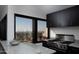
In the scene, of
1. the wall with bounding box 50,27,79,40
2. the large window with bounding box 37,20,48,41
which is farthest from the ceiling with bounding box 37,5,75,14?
the wall with bounding box 50,27,79,40

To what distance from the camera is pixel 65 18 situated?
4.69 ft

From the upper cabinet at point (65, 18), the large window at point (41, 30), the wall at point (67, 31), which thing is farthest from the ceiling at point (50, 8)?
the wall at point (67, 31)

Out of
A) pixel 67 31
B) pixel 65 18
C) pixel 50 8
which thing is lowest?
pixel 67 31

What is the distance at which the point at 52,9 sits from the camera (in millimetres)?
1191

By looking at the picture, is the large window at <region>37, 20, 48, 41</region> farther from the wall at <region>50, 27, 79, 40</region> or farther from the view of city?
the wall at <region>50, 27, 79, 40</region>

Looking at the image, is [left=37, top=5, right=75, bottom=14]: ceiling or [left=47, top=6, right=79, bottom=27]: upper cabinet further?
[left=47, top=6, right=79, bottom=27]: upper cabinet

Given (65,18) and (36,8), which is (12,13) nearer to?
(36,8)

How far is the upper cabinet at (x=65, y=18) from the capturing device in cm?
131

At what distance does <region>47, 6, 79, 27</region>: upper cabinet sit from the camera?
4.29 feet

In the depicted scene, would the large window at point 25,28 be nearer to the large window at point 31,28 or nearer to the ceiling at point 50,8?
the large window at point 31,28

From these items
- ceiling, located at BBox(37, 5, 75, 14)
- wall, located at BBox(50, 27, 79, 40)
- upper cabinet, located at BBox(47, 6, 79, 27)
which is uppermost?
ceiling, located at BBox(37, 5, 75, 14)

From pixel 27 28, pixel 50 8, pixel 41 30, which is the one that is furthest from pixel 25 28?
pixel 50 8

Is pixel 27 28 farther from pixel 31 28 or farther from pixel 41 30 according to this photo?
pixel 41 30
